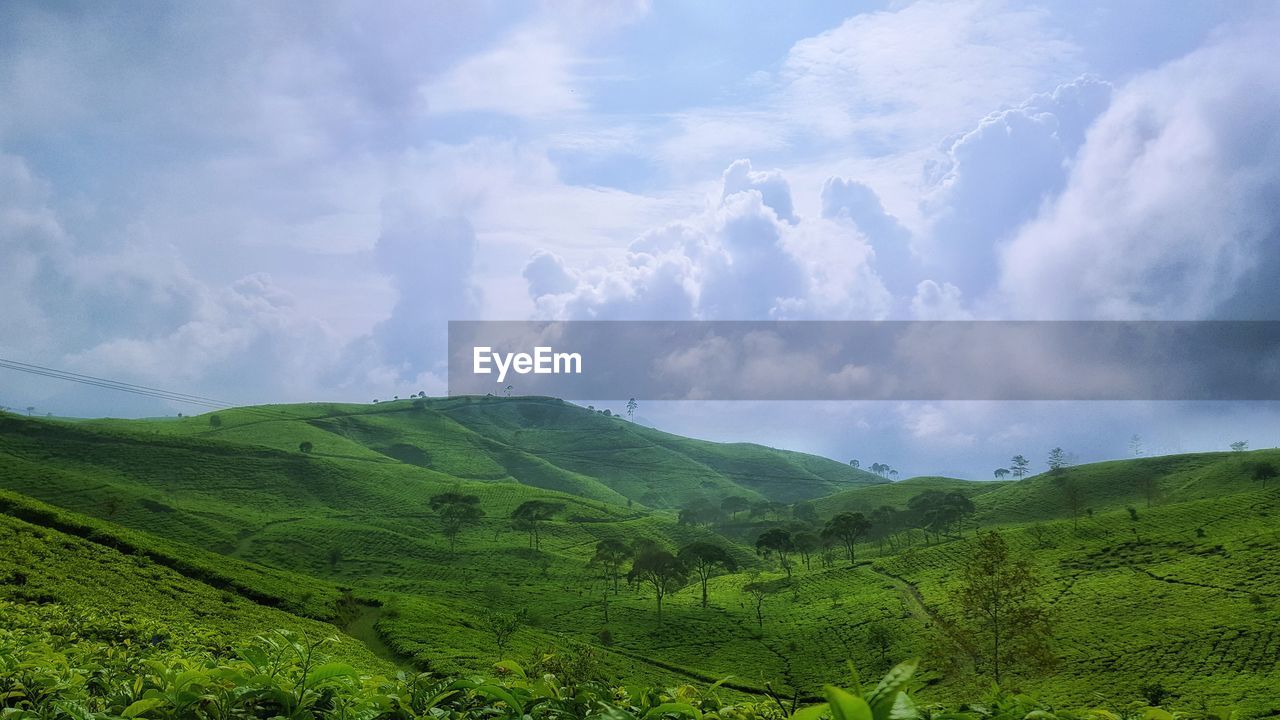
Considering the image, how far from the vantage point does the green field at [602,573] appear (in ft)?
152

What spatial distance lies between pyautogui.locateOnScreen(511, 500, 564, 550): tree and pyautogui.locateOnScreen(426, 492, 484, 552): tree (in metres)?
7.45

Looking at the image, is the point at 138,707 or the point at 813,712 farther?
the point at 138,707

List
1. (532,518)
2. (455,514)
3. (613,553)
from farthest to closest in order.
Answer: (532,518)
(455,514)
(613,553)

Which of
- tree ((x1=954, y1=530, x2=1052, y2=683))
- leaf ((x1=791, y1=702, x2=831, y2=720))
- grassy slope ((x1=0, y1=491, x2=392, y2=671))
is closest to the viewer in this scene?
leaf ((x1=791, y1=702, x2=831, y2=720))

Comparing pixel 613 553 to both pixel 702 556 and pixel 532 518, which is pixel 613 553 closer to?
pixel 702 556

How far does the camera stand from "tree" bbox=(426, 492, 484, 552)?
4702 inches

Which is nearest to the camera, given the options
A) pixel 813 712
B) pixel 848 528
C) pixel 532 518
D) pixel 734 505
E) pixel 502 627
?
pixel 813 712

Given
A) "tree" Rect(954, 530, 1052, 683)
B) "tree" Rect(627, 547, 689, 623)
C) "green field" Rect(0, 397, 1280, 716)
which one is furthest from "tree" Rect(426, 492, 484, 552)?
"tree" Rect(954, 530, 1052, 683)

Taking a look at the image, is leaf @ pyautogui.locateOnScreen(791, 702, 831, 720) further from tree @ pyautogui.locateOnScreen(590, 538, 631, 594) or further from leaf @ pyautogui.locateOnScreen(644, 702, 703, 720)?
tree @ pyautogui.locateOnScreen(590, 538, 631, 594)

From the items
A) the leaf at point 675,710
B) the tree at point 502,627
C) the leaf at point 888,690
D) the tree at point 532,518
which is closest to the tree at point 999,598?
the tree at point 502,627

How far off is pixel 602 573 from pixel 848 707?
111 meters

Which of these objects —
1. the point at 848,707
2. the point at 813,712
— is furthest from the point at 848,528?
the point at 848,707

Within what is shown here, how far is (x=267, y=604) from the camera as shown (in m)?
56.2

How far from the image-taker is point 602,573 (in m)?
108
